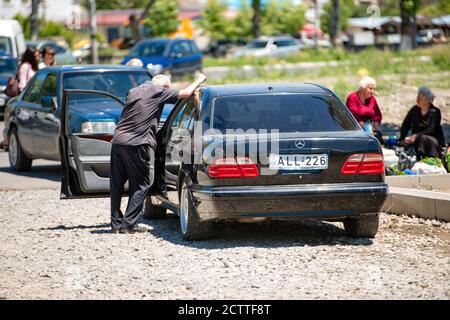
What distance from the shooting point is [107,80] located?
15547mm

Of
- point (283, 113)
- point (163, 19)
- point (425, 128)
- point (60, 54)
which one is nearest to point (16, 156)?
point (425, 128)

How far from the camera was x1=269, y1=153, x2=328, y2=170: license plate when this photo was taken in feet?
30.1

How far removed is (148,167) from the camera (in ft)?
34.6

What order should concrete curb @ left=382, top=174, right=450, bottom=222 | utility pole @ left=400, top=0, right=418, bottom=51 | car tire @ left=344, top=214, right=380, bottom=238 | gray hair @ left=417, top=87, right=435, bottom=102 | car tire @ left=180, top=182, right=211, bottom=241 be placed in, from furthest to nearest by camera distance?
utility pole @ left=400, top=0, right=418, bottom=51 → gray hair @ left=417, top=87, right=435, bottom=102 → concrete curb @ left=382, top=174, right=450, bottom=222 → car tire @ left=344, top=214, right=380, bottom=238 → car tire @ left=180, top=182, right=211, bottom=241

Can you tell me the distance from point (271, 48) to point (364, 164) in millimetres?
49295

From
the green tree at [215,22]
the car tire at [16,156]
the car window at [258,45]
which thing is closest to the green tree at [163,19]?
the green tree at [215,22]

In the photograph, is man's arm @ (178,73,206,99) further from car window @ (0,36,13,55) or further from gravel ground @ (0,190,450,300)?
car window @ (0,36,13,55)

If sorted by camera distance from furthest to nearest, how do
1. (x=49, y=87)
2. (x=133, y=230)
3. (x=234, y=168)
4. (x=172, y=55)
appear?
(x=172, y=55)
(x=49, y=87)
(x=133, y=230)
(x=234, y=168)

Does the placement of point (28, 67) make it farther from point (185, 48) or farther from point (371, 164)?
point (185, 48)

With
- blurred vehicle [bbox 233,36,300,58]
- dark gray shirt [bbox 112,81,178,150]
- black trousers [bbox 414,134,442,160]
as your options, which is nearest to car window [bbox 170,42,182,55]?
blurred vehicle [bbox 233,36,300,58]

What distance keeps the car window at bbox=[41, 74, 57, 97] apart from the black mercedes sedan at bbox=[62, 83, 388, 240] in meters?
6.29

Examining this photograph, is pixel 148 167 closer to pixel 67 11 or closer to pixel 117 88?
pixel 117 88
